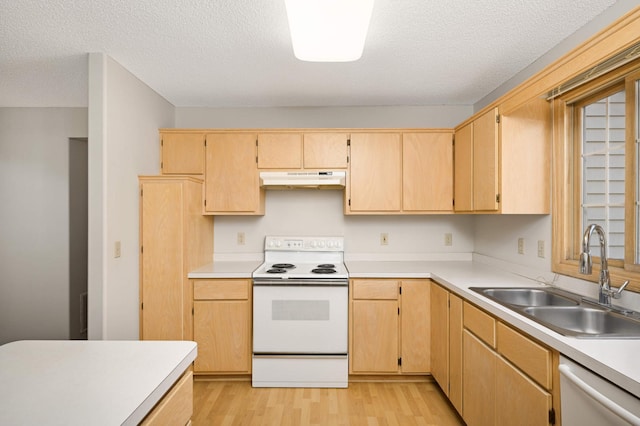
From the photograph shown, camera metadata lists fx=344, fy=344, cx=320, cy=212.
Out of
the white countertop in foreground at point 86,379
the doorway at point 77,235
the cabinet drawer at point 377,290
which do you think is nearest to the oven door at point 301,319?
the cabinet drawer at point 377,290

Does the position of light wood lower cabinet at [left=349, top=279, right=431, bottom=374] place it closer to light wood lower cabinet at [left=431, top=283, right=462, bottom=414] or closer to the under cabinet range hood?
light wood lower cabinet at [left=431, top=283, right=462, bottom=414]

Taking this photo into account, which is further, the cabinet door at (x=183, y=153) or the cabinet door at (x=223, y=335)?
the cabinet door at (x=183, y=153)

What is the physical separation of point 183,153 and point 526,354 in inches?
112

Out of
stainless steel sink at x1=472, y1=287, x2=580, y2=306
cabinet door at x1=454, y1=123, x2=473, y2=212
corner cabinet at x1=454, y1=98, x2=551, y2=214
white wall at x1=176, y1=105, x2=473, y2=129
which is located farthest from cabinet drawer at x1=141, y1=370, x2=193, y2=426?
white wall at x1=176, y1=105, x2=473, y2=129

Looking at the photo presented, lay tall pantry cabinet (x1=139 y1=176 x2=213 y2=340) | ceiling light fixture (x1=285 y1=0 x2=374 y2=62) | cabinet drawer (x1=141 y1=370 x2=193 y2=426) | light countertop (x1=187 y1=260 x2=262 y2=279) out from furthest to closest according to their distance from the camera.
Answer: light countertop (x1=187 y1=260 x2=262 y2=279)
tall pantry cabinet (x1=139 y1=176 x2=213 y2=340)
ceiling light fixture (x1=285 y1=0 x2=374 y2=62)
cabinet drawer (x1=141 y1=370 x2=193 y2=426)

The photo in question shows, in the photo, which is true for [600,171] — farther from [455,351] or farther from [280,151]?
[280,151]

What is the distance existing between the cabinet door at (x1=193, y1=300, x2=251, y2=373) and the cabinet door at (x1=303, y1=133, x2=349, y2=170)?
4.29 feet

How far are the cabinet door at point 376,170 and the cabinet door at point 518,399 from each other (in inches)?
64.3

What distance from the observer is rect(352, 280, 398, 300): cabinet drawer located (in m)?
2.70

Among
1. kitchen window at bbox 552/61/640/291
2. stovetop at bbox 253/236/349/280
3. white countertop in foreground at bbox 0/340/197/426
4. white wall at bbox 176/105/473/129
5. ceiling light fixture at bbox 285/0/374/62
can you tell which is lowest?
white countertop in foreground at bbox 0/340/197/426

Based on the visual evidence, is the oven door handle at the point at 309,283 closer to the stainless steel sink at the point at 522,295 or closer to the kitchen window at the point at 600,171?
the stainless steel sink at the point at 522,295

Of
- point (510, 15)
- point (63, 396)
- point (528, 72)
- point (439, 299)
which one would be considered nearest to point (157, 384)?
point (63, 396)

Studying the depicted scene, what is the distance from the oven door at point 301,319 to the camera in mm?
2658

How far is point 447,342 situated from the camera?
2.37 m
